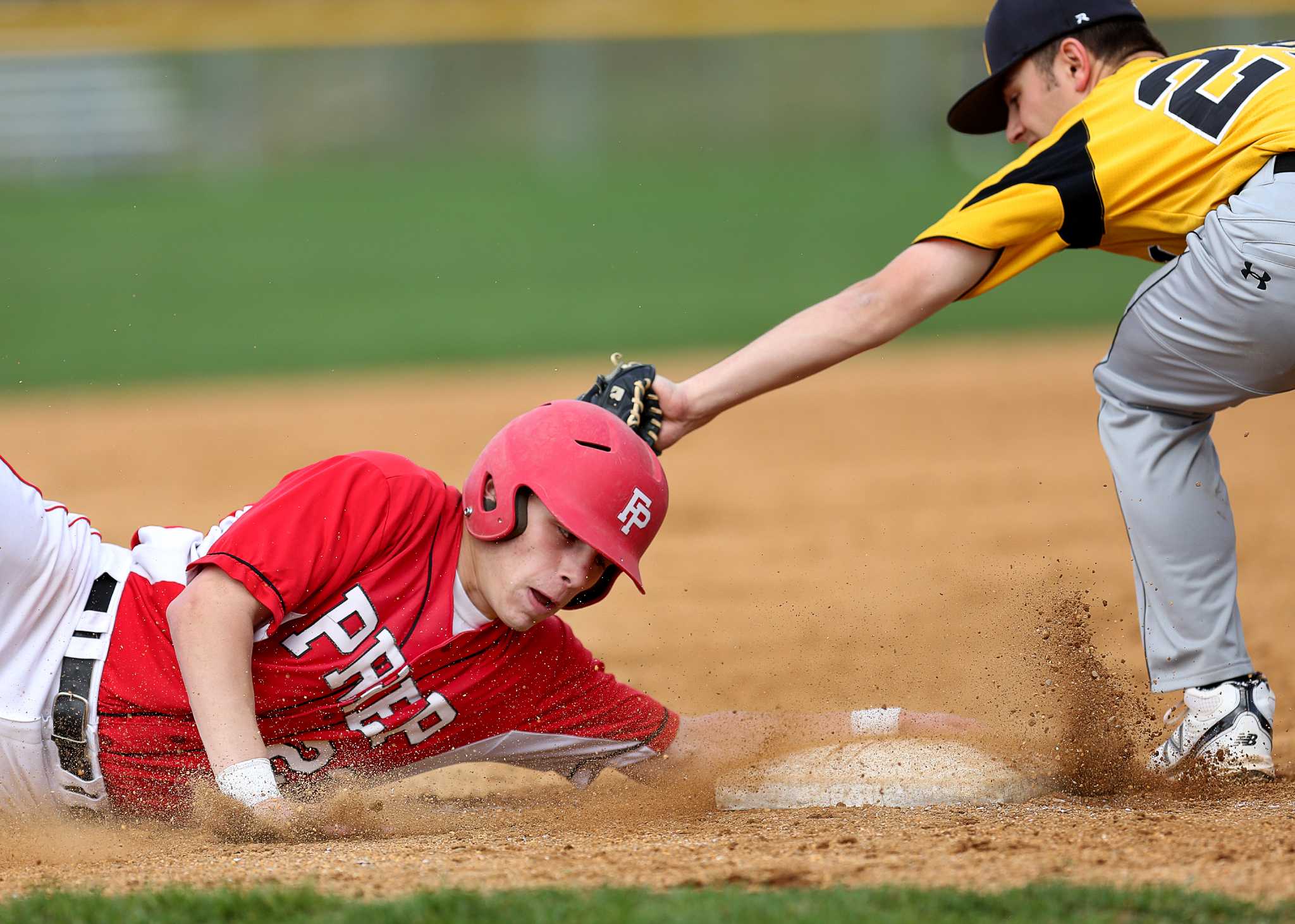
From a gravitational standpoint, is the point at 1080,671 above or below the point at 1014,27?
below

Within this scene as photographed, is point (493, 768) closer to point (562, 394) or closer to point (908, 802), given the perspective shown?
point (908, 802)

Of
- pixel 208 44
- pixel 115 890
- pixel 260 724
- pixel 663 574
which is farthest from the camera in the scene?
pixel 208 44

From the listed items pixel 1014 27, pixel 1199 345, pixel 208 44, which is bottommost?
pixel 1199 345

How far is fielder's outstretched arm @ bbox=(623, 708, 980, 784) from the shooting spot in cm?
322

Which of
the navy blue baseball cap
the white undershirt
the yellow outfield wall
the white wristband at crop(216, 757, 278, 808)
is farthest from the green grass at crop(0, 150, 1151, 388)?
the white wristband at crop(216, 757, 278, 808)

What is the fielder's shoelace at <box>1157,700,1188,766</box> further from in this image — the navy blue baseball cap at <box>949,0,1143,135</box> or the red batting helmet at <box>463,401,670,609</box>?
the navy blue baseball cap at <box>949,0,1143,135</box>

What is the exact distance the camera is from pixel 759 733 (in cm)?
331

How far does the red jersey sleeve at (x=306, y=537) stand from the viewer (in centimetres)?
267

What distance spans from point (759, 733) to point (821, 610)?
61.2 inches

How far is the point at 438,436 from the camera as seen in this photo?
8.11 m

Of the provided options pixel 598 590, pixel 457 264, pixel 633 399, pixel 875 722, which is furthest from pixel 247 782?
pixel 457 264

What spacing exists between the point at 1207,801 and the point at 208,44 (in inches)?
802

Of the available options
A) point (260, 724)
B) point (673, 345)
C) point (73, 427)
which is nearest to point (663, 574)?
point (260, 724)

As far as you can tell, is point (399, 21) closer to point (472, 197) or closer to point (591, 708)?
point (472, 197)
